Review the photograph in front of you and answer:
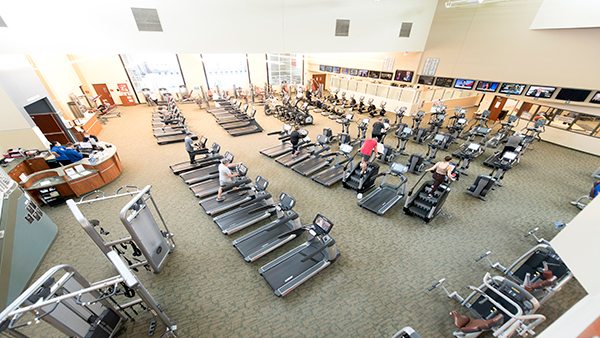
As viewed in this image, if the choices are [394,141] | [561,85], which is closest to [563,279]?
[394,141]

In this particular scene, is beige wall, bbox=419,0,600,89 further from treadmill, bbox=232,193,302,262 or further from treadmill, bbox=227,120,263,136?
treadmill, bbox=232,193,302,262

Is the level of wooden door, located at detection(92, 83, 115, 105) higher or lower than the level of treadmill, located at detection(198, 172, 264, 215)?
higher

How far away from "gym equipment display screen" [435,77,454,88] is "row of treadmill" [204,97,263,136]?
9.02 metres

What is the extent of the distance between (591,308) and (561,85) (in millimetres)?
10384

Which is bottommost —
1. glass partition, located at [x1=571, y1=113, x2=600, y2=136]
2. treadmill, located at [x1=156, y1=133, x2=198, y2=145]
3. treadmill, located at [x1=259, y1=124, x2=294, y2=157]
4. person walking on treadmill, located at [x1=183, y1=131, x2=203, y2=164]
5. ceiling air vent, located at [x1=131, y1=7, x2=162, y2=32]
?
treadmill, located at [x1=156, y1=133, x2=198, y2=145]

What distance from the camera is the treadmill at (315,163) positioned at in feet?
23.1

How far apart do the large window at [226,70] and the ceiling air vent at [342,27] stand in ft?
29.0

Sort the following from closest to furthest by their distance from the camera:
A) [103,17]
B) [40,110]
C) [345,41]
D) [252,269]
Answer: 1. [252,269]
2. [103,17]
3. [40,110]
4. [345,41]

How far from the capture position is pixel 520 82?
8383 millimetres

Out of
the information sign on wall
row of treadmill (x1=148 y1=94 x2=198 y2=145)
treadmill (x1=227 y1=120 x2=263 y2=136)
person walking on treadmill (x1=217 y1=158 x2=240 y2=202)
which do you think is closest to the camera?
person walking on treadmill (x1=217 y1=158 x2=240 y2=202)

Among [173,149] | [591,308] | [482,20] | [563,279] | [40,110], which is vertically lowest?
[173,149]

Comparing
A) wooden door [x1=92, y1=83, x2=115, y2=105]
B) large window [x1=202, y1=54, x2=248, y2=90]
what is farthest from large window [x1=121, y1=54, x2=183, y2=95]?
large window [x1=202, y1=54, x2=248, y2=90]

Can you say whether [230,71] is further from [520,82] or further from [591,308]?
[591,308]

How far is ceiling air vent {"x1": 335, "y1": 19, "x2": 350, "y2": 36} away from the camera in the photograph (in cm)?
871
